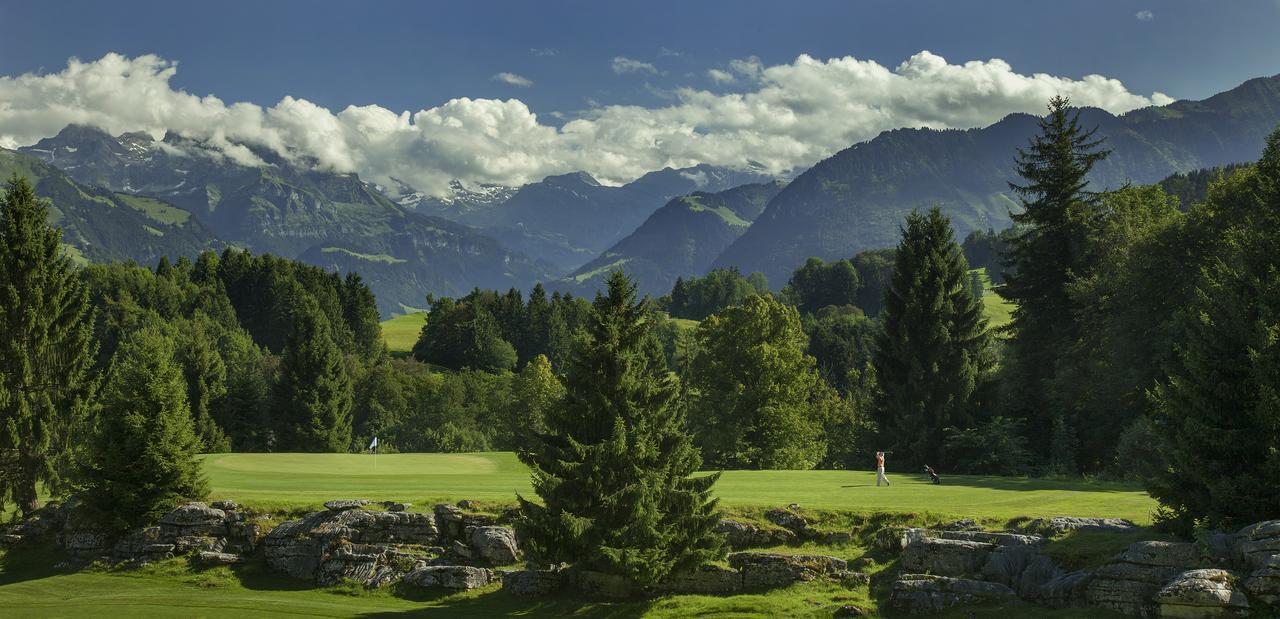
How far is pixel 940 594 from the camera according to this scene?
2402cm

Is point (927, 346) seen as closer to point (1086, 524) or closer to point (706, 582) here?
point (1086, 524)

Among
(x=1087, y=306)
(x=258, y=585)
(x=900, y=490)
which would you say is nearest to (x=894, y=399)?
(x=1087, y=306)

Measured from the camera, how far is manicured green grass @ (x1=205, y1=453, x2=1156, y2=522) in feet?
97.3

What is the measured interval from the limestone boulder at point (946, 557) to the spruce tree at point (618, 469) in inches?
240

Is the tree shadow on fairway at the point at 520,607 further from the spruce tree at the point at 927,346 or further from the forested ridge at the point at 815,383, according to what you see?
the spruce tree at the point at 927,346

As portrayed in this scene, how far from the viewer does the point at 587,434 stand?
1143 inches

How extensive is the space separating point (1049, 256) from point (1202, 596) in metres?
36.8

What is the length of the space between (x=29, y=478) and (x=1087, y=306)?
5457 cm

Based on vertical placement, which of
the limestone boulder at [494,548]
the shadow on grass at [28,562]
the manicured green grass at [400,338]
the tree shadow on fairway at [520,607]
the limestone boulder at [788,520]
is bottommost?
the shadow on grass at [28,562]

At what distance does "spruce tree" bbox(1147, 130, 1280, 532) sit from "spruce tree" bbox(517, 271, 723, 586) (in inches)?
523

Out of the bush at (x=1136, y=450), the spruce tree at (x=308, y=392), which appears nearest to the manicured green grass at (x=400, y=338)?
the spruce tree at (x=308, y=392)

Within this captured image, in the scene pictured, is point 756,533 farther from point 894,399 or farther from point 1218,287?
point 894,399

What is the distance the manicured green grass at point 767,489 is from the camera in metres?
29.7

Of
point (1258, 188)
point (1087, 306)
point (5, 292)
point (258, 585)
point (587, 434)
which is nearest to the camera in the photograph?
point (587, 434)
